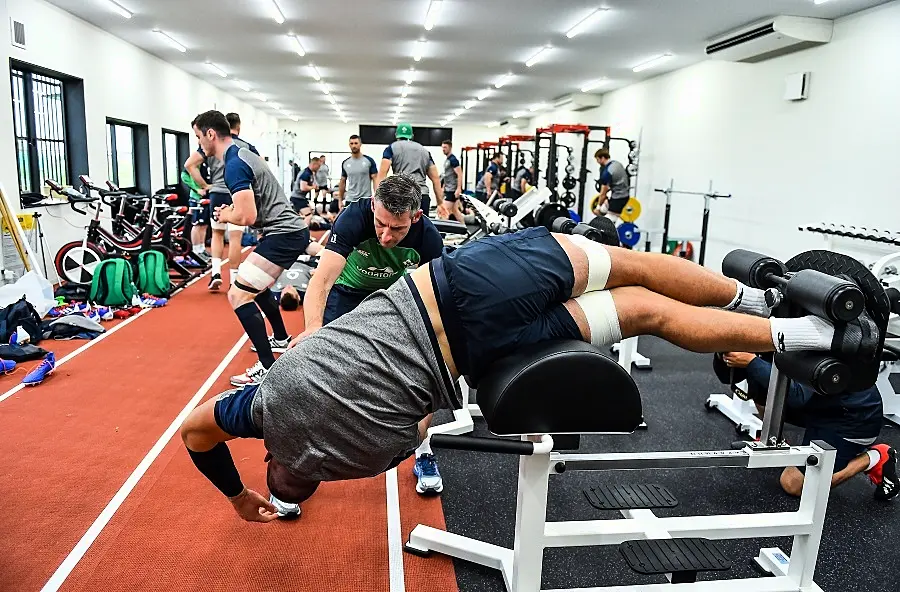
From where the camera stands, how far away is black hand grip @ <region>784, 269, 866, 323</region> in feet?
4.97

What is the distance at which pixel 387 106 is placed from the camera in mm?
15891

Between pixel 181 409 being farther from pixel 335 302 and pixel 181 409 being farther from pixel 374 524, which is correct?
pixel 374 524

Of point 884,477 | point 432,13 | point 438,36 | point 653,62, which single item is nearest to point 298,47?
point 438,36

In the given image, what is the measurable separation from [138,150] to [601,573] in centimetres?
948

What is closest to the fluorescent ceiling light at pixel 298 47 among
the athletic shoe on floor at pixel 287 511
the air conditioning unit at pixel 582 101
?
the air conditioning unit at pixel 582 101

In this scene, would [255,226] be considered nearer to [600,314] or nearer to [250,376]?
[250,376]

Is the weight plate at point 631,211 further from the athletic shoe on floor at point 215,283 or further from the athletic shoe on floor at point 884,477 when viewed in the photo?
the athletic shoe on floor at point 884,477

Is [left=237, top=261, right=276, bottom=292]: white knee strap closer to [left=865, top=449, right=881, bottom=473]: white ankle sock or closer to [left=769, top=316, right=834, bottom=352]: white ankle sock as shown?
[left=769, top=316, right=834, bottom=352]: white ankle sock

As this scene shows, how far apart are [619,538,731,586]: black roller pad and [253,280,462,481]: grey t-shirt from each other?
2.55 feet

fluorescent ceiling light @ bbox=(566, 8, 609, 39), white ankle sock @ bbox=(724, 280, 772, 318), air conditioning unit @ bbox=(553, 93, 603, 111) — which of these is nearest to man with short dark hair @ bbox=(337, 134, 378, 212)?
fluorescent ceiling light @ bbox=(566, 8, 609, 39)

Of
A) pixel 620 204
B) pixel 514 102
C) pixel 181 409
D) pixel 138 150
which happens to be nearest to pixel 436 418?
pixel 181 409

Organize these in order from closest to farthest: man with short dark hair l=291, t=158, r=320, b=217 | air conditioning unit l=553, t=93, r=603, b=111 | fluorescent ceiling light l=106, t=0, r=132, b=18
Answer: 1. fluorescent ceiling light l=106, t=0, r=132, b=18
2. man with short dark hair l=291, t=158, r=320, b=217
3. air conditioning unit l=553, t=93, r=603, b=111

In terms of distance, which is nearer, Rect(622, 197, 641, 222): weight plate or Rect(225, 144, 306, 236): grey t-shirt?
Rect(225, 144, 306, 236): grey t-shirt

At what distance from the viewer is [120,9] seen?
6.80 m
